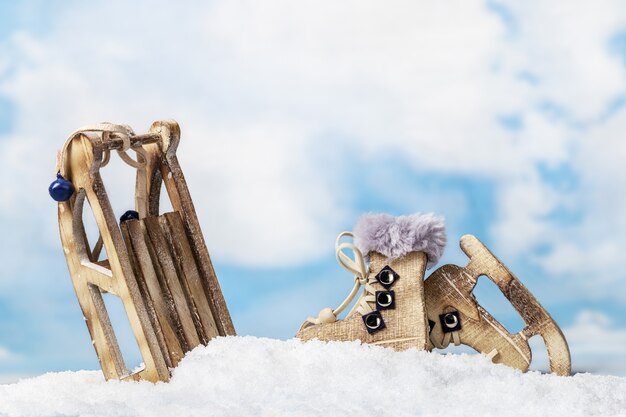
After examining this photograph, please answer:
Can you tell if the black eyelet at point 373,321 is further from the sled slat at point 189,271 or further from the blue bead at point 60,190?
the blue bead at point 60,190

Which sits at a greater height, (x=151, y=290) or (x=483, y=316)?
(x=151, y=290)

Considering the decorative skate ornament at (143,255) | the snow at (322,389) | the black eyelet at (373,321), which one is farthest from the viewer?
the black eyelet at (373,321)

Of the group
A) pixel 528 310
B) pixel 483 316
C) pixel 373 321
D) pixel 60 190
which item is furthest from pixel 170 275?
pixel 528 310

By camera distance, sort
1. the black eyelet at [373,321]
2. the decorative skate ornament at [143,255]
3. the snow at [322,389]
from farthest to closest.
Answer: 1. the black eyelet at [373,321]
2. the decorative skate ornament at [143,255]
3. the snow at [322,389]

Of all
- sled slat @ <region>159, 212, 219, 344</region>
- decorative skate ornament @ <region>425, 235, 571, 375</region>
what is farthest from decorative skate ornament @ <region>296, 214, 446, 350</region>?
sled slat @ <region>159, 212, 219, 344</region>

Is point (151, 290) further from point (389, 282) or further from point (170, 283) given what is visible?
point (389, 282)

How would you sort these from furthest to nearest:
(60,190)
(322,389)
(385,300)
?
(385,300)
(60,190)
(322,389)

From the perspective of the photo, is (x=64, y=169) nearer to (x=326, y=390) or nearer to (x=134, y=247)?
Answer: (x=134, y=247)

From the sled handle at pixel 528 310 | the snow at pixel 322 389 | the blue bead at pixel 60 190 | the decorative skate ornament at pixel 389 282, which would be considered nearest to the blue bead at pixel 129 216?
the blue bead at pixel 60 190
